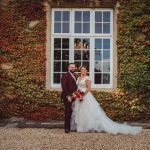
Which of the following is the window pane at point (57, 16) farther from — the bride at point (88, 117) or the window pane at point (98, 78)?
the bride at point (88, 117)

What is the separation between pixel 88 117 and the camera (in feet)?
39.8

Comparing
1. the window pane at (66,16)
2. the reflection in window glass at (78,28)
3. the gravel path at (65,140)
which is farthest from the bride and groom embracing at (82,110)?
the window pane at (66,16)

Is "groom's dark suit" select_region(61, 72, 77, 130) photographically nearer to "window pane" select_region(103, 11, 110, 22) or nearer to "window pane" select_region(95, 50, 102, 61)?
"window pane" select_region(95, 50, 102, 61)

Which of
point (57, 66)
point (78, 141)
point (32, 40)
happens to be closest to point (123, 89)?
point (57, 66)

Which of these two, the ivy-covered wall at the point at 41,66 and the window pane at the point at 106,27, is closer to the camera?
the ivy-covered wall at the point at 41,66

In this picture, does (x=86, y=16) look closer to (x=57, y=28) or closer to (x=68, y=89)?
(x=57, y=28)

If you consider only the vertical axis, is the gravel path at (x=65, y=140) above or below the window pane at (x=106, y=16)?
below

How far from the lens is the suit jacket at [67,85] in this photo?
39.1 feet

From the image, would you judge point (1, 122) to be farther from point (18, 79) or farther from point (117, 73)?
point (117, 73)

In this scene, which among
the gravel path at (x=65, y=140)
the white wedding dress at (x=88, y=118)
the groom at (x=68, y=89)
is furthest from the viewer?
the white wedding dress at (x=88, y=118)

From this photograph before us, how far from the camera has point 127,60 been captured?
1444 centimetres

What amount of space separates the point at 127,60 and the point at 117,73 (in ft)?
1.54

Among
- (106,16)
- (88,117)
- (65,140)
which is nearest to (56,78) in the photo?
(106,16)

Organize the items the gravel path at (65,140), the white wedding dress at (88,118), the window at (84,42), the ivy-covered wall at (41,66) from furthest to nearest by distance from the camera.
→ the window at (84,42)
the ivy-covered wall at (41,66)
the white wedding dress at (88,118)
the gravel path at (65,140)
